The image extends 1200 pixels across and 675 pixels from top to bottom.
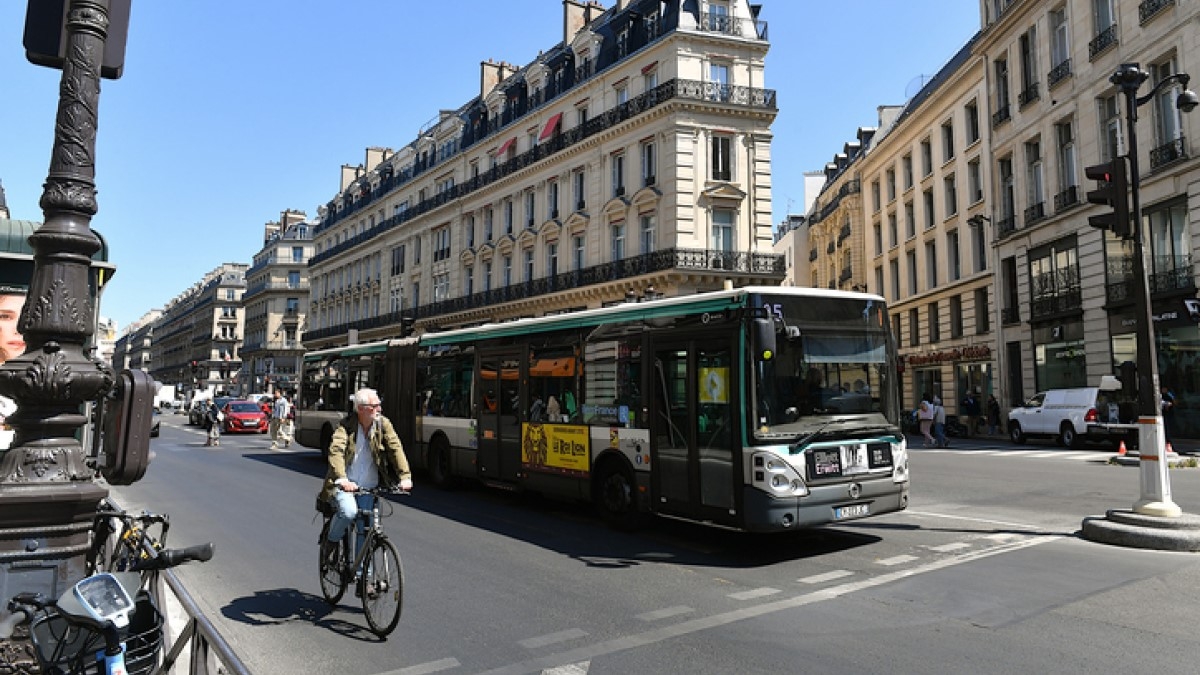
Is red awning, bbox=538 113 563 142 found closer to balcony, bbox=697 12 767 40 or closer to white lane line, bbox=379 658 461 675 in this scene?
balcony, bbox=697 12 767 40

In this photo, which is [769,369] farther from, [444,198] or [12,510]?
[444,198]

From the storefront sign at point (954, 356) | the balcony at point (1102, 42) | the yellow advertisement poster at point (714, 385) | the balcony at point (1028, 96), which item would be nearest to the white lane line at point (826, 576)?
the yellow advertisement poster at point (714, 385)

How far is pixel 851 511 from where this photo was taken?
7719mm

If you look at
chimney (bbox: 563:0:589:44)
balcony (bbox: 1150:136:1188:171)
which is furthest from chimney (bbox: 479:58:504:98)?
balcony (bbox: 1150:136:1188:171)

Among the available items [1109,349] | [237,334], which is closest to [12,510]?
[1109,349]

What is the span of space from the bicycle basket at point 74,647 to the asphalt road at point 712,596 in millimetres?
2081

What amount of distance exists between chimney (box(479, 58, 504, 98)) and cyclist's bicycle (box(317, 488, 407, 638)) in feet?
145

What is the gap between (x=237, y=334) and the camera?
108 meters

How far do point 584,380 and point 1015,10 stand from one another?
1181 inches

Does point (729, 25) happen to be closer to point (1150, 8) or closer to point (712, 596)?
point (1150, 8)

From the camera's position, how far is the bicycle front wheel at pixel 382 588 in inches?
207

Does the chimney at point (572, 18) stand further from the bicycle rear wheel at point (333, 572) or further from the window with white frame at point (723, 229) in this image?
the bicycle rear wheel at point (333, 572)

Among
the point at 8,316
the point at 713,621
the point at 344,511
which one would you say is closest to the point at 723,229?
the point at 8,316

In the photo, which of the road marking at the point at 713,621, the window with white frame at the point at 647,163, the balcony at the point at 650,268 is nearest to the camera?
the road marking at the point at 713,621
